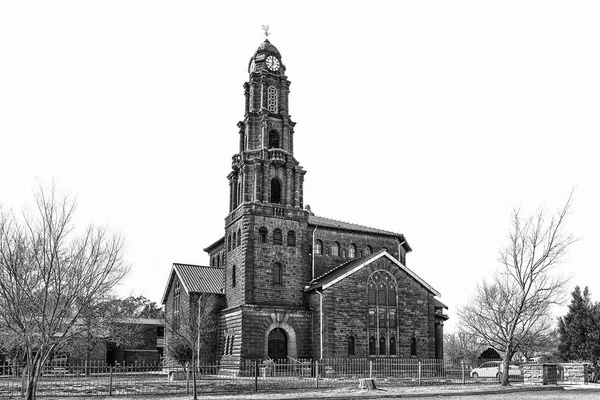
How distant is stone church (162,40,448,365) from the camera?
148ft

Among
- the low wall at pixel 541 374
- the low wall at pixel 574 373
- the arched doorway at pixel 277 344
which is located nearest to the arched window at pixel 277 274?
the arched doorway at pixel 277 344

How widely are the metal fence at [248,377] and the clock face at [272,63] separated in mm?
23167

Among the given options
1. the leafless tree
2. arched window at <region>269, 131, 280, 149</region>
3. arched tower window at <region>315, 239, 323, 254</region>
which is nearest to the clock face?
arched window at <region>269, 131, 280, 149</region>

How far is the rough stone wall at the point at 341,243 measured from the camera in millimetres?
50972

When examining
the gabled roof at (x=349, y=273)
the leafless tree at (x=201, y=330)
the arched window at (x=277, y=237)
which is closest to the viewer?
the gabled roof at (x=349, y=273)

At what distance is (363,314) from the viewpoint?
4606 centimetres

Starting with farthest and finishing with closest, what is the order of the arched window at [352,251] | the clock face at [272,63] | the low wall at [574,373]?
the arched window at [352,251], the clock face at [272,63], the low wall at [574,373]

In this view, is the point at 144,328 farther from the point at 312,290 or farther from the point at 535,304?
the point at 535,304

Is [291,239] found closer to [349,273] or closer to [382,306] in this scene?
[349,273]

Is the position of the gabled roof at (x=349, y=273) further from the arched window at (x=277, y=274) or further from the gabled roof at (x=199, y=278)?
the gabled roof at (x=199, y=278)

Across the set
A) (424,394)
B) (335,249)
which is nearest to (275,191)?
(335,249)

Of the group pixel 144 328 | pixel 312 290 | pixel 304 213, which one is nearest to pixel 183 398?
pixel 312 290

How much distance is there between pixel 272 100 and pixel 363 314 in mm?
18378

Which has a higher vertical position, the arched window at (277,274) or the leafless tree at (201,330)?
the arched window at (277,274)
